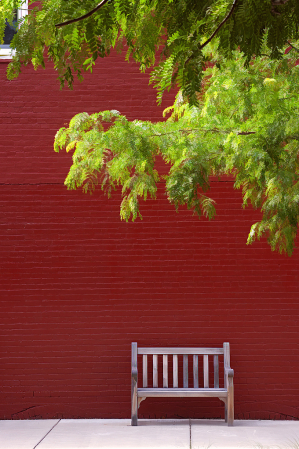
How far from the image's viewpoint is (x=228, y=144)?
450 cm

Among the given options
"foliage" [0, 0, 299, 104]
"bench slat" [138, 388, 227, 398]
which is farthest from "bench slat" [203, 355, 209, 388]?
"foliage" [0, 0, 299, 104]

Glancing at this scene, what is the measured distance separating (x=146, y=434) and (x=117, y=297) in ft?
6.27

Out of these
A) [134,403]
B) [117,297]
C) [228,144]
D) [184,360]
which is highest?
[228,144]

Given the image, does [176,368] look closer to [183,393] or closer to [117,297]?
[183,393]

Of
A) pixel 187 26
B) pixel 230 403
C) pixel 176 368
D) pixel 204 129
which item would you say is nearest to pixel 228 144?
pixel 204 129

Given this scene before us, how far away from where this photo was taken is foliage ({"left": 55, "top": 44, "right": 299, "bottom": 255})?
4.48 metres

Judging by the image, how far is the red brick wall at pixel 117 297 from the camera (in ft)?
25.0

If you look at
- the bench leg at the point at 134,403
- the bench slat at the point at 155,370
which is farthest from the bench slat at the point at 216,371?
the bench leg at the point at 134,403

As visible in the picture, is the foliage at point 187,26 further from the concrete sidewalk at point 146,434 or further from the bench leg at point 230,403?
the bench leg at point 230,403

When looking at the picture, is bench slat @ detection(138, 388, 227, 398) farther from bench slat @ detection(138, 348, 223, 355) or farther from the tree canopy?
the tree canopy

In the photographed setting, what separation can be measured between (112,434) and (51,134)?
419cm

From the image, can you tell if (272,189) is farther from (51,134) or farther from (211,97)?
(51,134)

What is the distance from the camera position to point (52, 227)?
7875mm

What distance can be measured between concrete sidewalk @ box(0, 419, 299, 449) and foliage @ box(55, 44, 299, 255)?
2.53 meters
